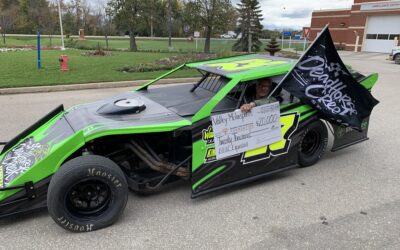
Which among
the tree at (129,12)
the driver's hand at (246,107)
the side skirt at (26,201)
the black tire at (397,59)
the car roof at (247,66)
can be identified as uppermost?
the tree at (129,12)

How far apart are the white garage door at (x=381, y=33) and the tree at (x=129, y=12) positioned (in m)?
24.0

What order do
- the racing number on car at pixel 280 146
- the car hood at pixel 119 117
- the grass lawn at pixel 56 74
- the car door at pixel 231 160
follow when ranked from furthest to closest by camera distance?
the grass lawn at pixel 56 74
the racing number on car at pixel 280 146
the car door at pixel 231 160
the car hood at pixel 119 117

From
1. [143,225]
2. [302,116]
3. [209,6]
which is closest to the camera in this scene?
[143,225]

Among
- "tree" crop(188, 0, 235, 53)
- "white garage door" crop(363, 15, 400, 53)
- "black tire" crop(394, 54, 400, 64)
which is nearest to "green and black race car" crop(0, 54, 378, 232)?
"black tire" crop(394, 54, 400, 64)

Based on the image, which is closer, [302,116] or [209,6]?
[302,116]

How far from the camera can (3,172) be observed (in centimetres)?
340

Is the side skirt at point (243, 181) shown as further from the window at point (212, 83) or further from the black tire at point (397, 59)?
the black tire at point (397, 59)

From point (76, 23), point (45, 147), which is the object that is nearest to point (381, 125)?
point (45, 147)

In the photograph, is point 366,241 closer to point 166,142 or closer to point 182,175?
point 182,175

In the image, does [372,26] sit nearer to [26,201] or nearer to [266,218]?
[266,218]

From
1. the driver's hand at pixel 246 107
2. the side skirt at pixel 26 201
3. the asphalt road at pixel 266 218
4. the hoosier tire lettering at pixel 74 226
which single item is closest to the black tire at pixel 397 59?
the asphalt road at pixel 266 218

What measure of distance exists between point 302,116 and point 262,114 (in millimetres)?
708

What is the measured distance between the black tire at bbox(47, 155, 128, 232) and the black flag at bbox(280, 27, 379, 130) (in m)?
2.24

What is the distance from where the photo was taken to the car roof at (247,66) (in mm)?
4117
